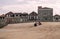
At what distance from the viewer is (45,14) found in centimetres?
6419

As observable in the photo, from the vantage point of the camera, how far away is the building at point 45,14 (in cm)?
6406

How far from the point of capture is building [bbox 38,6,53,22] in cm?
6406

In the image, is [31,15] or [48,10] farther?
[31,15]

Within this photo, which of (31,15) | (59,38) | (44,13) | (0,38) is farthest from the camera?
(31,15)

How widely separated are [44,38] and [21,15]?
53105 mm

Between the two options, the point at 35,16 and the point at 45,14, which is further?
the point at 35,16

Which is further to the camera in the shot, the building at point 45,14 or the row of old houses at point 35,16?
the building at point 45,14

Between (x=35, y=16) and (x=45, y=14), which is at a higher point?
(x=45, y=14)

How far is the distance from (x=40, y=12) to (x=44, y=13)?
1991 mm

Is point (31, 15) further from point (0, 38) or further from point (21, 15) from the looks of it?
point (0, 38)

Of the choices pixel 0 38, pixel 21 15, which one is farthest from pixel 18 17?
pixel 0 38

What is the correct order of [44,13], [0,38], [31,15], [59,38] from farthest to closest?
[31,15], [44,13], [0,38], [59,38]

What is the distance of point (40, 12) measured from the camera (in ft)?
214

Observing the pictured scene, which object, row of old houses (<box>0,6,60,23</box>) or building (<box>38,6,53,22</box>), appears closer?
row of old houses (<box>0,6,60,23</box>)
